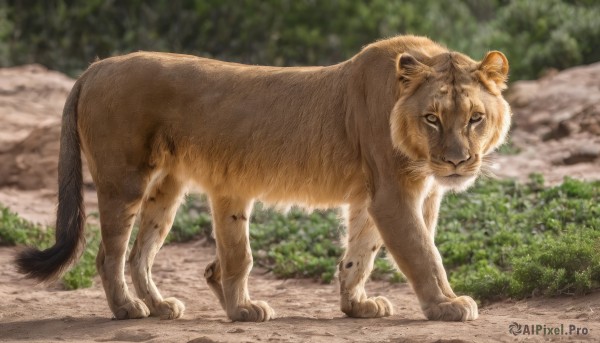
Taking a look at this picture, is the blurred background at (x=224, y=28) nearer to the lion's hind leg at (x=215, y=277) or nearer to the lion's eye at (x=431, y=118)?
the lion's hind leg at (x=215, y=277)

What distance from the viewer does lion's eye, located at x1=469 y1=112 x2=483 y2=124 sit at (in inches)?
260

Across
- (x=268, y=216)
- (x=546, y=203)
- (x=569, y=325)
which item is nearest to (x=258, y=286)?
(x=268, y=216)

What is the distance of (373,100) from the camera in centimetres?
709

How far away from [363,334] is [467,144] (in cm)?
128

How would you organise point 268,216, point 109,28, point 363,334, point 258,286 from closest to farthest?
1. point 363,334
2. point 258,286
3. point 268,216
4. point 109,28

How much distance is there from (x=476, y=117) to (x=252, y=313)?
2018 mm

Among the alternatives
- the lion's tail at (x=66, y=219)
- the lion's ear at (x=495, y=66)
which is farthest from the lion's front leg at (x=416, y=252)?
the lion's tail at (x=66, y=219)

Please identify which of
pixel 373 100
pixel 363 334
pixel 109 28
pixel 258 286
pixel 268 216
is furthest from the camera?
pixel 109 28

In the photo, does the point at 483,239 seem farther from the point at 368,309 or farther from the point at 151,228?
the point at 151,228

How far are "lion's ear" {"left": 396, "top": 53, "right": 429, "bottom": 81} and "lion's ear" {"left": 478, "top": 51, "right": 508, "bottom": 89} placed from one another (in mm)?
361

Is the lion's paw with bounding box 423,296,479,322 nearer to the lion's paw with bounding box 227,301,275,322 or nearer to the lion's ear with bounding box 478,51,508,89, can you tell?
the lion's paw with bounding box 227,301,275,322

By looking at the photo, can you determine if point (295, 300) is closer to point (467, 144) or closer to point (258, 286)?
point (258, 286)

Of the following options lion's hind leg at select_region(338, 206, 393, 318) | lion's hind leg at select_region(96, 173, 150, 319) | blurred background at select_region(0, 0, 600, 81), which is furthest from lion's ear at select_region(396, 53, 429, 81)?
blurred background at select_region(0, 0, 600, 81)

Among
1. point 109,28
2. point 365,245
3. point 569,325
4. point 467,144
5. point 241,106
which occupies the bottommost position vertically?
point 569,325
